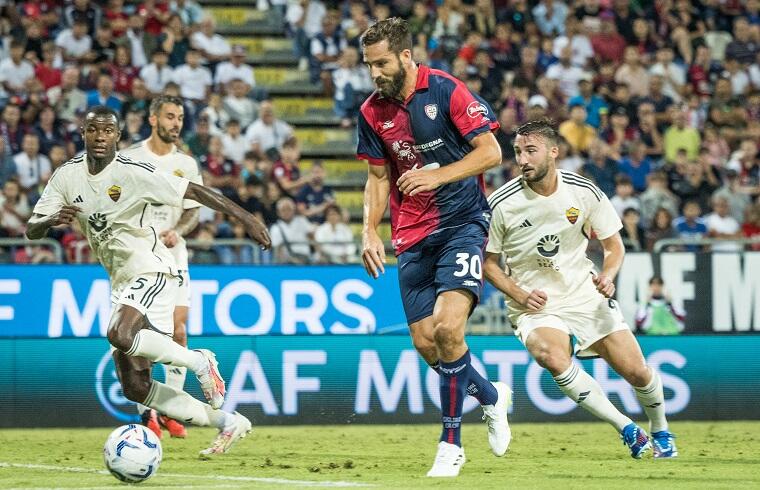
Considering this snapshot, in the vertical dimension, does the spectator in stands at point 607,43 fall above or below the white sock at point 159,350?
above

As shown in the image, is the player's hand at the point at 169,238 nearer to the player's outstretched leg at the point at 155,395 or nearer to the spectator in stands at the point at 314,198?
the player's outstretched leg at the point at 155,395

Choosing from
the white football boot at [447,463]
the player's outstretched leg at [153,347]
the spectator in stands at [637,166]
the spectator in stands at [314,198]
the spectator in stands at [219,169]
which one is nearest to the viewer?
the white football boot at [447,463]

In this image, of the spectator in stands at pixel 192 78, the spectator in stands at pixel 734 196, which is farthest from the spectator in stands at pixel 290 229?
the spectator in stands at pixel 734 196

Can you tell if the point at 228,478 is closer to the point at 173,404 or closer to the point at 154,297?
the point at 173,404

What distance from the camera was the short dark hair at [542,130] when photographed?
930cm

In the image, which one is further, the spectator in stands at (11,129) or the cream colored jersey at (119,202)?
the spectator in stands at (11,129)

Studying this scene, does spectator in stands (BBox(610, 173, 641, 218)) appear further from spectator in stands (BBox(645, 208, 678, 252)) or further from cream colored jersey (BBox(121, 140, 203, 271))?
cream colored jersey (BBox(121, 140, 203, 271))

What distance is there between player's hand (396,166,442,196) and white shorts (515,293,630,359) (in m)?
1.89

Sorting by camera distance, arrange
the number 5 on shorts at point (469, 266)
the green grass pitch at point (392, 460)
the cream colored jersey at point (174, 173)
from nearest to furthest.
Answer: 1. the green grass pitch at point (392, 460)
2. the number 5 on shorts at point (469, 266)
3. the cream colored jersey at point (174, 173)


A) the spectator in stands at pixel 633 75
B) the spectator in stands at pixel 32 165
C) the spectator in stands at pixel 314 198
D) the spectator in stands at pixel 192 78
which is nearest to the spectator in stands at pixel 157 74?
the spectator in stands at pixel 192 78

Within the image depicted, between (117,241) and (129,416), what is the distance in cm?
420

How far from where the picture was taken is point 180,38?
19422mm

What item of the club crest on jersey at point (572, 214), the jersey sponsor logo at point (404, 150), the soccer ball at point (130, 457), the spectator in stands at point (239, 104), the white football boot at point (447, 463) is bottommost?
the white football boot at point (447, 463)

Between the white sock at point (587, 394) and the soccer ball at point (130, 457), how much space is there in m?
3.01
